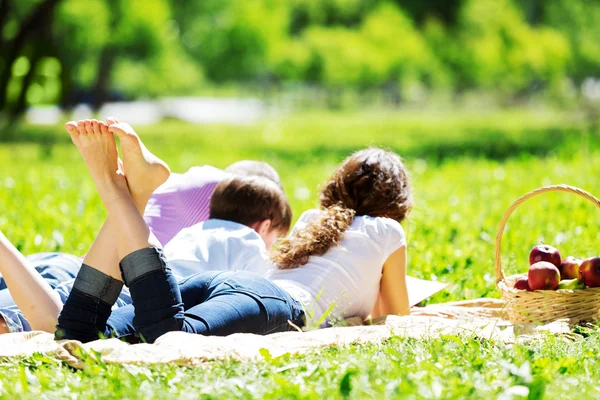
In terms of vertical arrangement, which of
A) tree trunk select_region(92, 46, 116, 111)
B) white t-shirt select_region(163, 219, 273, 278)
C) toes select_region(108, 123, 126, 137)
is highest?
tree trunk select_region(92, 46, 116, 111)

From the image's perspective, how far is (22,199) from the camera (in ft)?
25.9

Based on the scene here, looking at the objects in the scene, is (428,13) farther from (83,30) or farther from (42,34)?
(42,34)

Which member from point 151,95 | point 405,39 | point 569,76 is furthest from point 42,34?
point 569,76

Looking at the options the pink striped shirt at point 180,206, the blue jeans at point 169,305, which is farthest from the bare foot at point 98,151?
the pink striped shirt at point 180,206

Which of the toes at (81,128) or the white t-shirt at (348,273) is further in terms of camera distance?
the white t-shirt at (348,273)

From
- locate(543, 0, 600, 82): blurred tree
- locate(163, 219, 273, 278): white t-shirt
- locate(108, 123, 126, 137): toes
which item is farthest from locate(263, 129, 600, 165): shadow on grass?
locate(543, 0, 600, 82): blurred tree

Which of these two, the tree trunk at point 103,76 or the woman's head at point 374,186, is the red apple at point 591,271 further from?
the tree trunk at point 103,76

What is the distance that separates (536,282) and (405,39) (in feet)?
110

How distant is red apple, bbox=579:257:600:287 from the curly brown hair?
0.83 meters

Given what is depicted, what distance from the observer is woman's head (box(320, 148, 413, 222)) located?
3961mm

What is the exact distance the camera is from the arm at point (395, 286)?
382 cm

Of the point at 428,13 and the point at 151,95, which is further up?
the point at 428,13

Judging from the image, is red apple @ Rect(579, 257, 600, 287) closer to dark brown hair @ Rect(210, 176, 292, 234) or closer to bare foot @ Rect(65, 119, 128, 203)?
dark brown hair @ Rect(210, 176, 292, 234)

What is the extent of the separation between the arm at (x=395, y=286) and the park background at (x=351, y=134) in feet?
2.12
